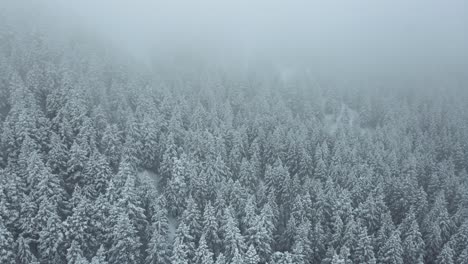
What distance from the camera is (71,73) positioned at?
229ft

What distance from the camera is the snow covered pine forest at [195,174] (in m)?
40.6

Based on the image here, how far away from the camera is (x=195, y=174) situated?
52000 mm

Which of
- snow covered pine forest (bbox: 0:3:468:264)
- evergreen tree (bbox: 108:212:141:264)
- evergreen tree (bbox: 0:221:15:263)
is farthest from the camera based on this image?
snow covered pine forest (bbox: 0:3:468:264)

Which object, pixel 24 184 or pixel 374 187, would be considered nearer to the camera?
pixel 24 184

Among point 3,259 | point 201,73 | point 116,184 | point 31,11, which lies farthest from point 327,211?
point 31,11

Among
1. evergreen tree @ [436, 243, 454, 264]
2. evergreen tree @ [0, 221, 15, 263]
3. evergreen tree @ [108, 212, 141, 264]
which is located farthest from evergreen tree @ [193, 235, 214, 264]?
evergreen tree @ [436, 243, 454, 264]

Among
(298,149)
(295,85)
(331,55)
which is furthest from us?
(331,55)

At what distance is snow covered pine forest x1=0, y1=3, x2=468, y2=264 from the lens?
4059 centimetres

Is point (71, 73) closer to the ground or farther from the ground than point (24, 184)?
farther from the ground

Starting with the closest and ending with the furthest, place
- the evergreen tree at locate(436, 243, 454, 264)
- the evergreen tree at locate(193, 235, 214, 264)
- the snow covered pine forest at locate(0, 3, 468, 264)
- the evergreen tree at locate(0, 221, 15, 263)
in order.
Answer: the evergreen tree at locate(0, 221, 15, 263) → the evergreen tree at locate(193, 235, 214, 264) → the snow covered pine forest at locate(0, 3, 468, 264) → the evergreen tree at locate(436, 243, 454, 264)

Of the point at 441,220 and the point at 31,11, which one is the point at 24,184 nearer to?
the point at 441,220

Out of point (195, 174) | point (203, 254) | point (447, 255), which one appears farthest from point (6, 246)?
point (447, 255)

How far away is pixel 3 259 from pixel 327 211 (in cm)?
4112

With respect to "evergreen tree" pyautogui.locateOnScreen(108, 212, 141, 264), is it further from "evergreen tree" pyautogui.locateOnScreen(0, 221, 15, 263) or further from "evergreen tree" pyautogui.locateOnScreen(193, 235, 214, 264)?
"evergreen tree" pyautogui.locateOnScreen(0, 221, 15, 263)
